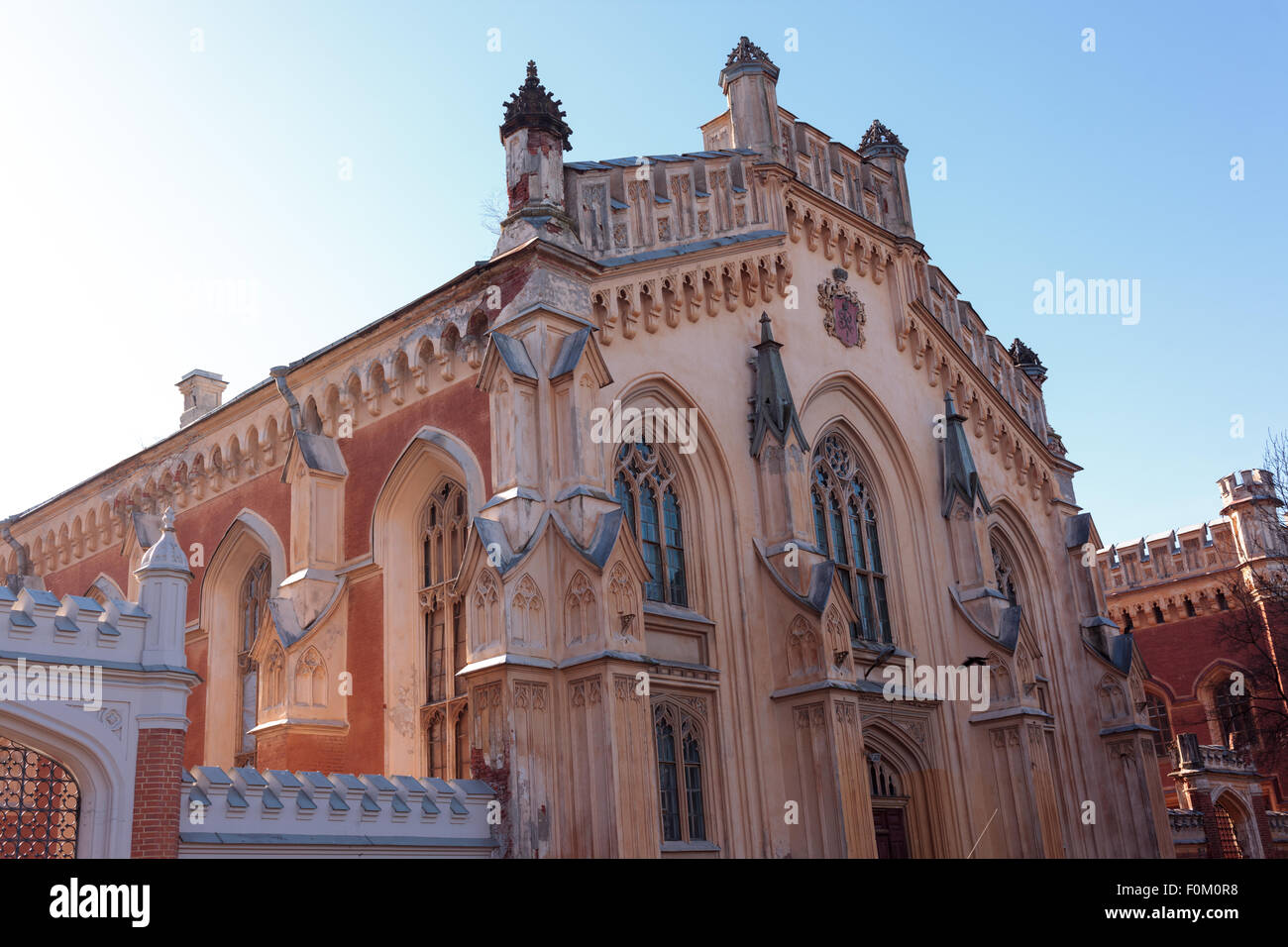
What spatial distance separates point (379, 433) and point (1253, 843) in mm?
23895

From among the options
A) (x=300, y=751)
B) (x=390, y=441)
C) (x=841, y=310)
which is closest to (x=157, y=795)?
(x=300, y=751)

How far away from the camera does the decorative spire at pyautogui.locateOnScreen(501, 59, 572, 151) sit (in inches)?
685

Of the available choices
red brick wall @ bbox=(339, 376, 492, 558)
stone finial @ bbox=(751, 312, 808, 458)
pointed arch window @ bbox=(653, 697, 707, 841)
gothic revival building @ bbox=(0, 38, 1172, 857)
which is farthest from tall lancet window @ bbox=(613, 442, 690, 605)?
red brick wall @ bbox=(339, 376, 492, 558)

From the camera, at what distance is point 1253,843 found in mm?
29734

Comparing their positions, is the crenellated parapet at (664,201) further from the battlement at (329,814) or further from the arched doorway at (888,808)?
the arched doorway at (888,808)

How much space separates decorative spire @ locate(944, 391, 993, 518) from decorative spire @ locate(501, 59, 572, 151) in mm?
9929

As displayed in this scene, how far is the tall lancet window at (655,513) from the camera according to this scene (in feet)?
56.7

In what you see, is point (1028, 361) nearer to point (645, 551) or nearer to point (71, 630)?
point (645, 551)

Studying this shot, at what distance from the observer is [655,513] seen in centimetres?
1773

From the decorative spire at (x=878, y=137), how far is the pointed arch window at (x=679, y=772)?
45.9ft

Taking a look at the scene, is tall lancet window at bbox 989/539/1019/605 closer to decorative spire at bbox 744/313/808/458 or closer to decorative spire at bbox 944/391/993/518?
decorative spire at bbox 944/391/993/518
